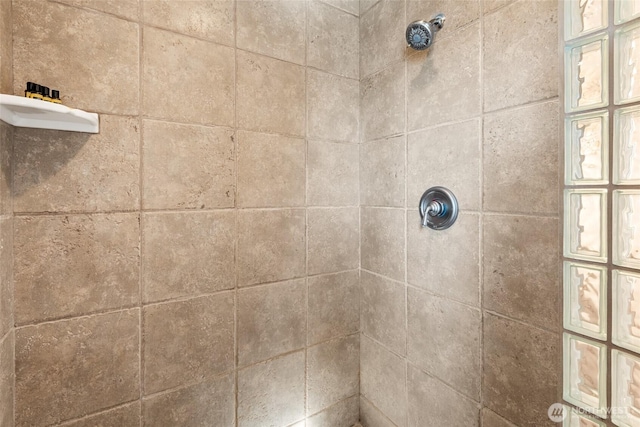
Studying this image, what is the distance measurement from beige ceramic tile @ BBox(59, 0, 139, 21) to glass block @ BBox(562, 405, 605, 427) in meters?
1.58

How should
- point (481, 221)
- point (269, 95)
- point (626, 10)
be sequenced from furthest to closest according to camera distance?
point (269, 95)
point (481, 221)
point (626, 10)

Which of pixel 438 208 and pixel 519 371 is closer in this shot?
pixel 519 371

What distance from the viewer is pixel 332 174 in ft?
4.24

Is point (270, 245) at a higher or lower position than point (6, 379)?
higher

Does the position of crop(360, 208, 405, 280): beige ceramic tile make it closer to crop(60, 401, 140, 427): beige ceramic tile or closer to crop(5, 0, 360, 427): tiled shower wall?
crop(5, 0, 360, 427): tiled shower wall

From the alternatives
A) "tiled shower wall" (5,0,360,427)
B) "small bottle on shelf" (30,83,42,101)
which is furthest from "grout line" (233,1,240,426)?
"small bottle on shelf" (30,83,42,101)

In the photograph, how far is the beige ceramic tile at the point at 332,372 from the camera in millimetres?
1269

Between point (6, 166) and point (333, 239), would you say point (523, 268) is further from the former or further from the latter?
point (6, 166)

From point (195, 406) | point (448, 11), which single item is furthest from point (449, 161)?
point (195, 406)

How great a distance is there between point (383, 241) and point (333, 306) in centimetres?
35

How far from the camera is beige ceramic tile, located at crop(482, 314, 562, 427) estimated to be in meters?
0.78

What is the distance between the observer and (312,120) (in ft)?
4.04

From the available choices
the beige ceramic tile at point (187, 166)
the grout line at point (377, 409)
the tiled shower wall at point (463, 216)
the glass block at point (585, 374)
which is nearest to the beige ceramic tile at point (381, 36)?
the tiled shower wall at point (463, 216)

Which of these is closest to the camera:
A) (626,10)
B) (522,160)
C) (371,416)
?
(626,10)
